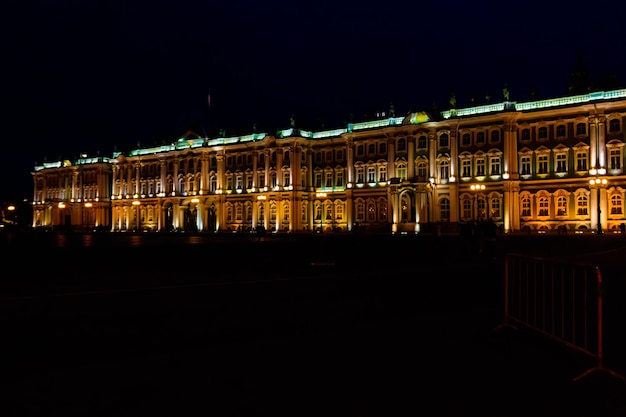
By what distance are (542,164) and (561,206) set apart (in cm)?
498

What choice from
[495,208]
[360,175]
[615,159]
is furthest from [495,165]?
[360,175]

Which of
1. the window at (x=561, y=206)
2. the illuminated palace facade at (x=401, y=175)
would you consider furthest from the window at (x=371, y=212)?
the window at (x=561, y=206)

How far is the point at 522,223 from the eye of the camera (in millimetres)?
58500

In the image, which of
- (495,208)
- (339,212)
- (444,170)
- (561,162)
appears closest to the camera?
(561,162)

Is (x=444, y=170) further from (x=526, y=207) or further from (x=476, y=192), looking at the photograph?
(x=526, y=207)

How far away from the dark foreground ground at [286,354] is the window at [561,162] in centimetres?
4530

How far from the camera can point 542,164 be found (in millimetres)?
58188

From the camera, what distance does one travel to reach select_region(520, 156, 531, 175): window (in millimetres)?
59062

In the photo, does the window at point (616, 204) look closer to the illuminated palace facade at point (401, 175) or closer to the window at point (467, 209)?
the illuminated palace facade at point (401, 175)

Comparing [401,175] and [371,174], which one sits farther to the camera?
[371,174]

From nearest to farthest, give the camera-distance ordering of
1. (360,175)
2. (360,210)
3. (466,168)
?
(466,168) → (360,210) → (360,175)

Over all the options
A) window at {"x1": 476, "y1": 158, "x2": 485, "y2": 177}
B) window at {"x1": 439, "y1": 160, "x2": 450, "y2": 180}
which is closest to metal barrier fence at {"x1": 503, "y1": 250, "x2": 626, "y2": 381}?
window at {"x1": 476, "y1": 158, "x2": 485, "y2": 177}

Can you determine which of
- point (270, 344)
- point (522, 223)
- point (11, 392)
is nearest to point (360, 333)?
point (270, 344)

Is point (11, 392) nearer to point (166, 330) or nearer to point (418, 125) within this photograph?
point (166, 330)
